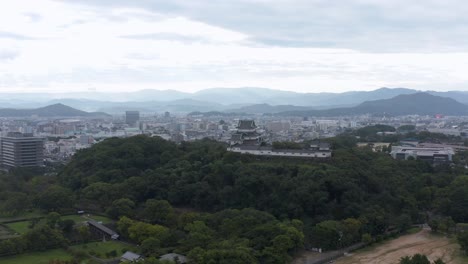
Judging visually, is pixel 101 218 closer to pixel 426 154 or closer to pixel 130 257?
pixel 130 257

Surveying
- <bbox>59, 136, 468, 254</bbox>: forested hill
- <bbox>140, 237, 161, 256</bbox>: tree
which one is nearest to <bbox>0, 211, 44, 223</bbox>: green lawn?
<bbox>59, 136, 468, 254</bbox>: forested hill

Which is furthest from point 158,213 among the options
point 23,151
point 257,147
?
point 23,151

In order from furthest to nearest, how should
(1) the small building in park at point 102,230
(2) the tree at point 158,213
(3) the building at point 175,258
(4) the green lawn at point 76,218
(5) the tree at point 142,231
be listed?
1. (4) the green lawn at point 76,218
2. (2) the tree at point 158,213
3. (1) the small building in park at point 102,230
4. (5) the tree at point 142,231
5. (3) the building at point 175,258

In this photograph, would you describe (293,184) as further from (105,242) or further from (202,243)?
(105,242)

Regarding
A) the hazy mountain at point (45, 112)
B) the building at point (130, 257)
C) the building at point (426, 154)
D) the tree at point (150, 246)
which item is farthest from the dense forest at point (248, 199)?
the hazy mountain at point (45, 112)

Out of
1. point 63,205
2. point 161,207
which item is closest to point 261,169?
point 161,207

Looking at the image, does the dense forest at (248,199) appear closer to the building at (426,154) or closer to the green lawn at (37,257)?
the green lawn at (37,257)
